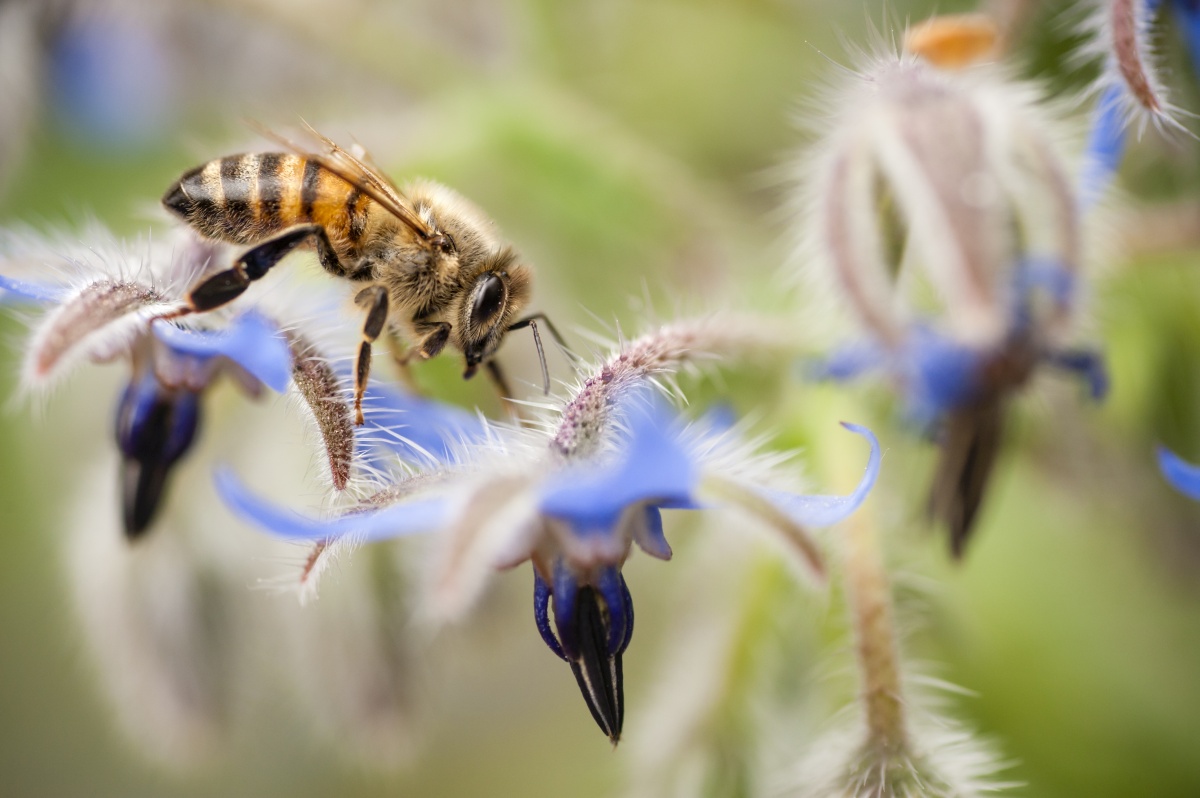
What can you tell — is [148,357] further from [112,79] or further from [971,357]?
[112,79]

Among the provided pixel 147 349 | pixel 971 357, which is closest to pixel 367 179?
pixel 147 349

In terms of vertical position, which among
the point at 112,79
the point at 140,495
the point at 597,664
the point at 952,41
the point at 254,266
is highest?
the point at 112,79

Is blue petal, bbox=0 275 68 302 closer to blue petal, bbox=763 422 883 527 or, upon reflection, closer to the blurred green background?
the blurred green background

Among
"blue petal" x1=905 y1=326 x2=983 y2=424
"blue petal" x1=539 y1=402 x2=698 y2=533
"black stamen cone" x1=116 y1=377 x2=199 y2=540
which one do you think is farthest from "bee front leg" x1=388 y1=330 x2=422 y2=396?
"blue petal" x1=905 y1=326 x2=983 y2=424

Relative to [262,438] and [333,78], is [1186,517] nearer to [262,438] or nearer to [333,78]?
[262,438]

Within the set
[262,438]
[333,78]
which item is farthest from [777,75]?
[262,438]

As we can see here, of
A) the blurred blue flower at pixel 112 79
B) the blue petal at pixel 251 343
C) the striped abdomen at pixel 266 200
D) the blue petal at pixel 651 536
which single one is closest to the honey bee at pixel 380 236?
the striped abdomen at pixel 266 200
